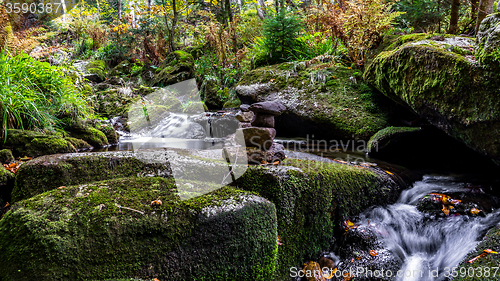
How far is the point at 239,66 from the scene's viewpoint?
10430mm

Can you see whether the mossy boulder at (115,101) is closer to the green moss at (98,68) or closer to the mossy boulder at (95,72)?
the mossy boulder at (95,72)

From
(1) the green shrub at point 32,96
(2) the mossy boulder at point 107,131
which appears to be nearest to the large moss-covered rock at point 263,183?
(1) the green shrub at point 32,96

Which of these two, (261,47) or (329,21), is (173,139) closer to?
(261,47)

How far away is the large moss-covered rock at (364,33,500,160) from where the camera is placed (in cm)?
277

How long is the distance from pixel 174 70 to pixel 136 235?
34.2ft

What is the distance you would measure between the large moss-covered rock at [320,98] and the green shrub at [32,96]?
13.7ft

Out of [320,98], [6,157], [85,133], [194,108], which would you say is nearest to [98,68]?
[194,108]

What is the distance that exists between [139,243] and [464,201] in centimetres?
374

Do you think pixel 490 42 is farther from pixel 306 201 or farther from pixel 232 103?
pixel 232 103

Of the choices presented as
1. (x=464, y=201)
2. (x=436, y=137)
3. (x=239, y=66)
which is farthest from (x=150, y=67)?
(x=464, y=201)

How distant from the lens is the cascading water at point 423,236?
2.50 meters

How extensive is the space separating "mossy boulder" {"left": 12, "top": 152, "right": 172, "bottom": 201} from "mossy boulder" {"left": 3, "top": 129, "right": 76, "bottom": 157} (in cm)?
137

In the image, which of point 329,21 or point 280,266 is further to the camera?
point 329,21

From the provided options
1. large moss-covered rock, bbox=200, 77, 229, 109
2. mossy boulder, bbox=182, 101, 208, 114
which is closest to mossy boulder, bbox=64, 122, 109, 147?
mossy boulder, bbox=182, 101, 208, 114
